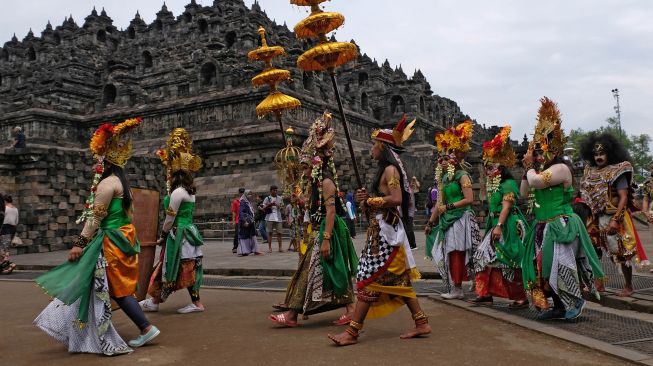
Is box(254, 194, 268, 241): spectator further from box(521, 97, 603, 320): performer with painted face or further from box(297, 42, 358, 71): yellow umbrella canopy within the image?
box(521, 97, 603, 320): performer with painted face

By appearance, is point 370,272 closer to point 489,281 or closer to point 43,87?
point 489,281

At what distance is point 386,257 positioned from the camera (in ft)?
16.5

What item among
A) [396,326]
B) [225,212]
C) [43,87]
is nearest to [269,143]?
[225,212]

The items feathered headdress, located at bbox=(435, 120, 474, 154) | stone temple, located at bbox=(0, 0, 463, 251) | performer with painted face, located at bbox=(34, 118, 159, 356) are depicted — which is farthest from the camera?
stone temple, located at bbox=(0, 0, 463, 251)

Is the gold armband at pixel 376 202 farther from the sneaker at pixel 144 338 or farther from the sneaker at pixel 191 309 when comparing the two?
the sneaker at pixel 191 309

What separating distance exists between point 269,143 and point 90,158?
7059 millimetres

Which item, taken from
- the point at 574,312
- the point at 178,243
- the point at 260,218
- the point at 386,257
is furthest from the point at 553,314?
the point at 260,218

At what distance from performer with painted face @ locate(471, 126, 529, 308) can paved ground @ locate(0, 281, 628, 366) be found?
620 millimetres

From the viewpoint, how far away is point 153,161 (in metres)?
22.3

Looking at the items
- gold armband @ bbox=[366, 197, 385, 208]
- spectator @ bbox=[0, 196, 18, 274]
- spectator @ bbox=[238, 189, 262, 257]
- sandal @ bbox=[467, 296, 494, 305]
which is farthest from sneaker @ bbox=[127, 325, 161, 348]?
spectator @ bbox=[0, 196, 18, 274]

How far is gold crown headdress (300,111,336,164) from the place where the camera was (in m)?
5.97

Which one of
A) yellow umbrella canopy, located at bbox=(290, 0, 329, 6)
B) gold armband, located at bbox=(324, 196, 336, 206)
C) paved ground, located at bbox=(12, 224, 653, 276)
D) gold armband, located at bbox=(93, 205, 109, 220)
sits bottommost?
paved ground, located at bbox=(12, 224, 653, 276)

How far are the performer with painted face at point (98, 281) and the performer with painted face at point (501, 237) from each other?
394 centimetres

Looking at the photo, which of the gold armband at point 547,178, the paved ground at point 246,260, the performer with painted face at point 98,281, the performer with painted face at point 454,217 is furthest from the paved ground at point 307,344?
the paved ground at point 246,260
